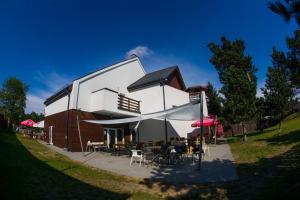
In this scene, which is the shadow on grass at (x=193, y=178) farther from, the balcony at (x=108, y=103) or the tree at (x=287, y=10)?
the balcony at (x=108, y=103)

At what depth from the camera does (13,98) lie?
63.6 m

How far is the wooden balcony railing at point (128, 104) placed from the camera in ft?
74.6

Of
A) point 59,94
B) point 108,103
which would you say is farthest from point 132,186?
point 59,94

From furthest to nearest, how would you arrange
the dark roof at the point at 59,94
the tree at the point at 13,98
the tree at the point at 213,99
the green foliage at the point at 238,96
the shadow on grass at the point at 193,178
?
the tree at the point at 13,98
the tree at the point at 213,99
the green foliage at the point at 238,96
the dark roof at the point at 59,94
the shadow on grass at the point at 193,178

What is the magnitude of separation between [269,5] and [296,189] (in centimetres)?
476

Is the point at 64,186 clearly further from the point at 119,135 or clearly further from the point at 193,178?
the point at 119,135

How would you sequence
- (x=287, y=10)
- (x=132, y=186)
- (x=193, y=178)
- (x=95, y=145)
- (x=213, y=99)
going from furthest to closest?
1. (x=213, y=99)
2. (x=95, y=145)
3. (x=193, y=178)
4. (x=132, y=186)
5. (x=287, y=10)

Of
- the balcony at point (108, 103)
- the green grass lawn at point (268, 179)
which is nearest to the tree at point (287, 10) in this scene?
the green grass lawn at point (268, 179)

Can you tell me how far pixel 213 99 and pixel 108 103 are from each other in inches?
757

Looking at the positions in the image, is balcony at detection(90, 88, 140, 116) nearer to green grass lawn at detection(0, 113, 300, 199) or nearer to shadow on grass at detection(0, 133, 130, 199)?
green grass lawn at detection(0, 113, 300, 199)

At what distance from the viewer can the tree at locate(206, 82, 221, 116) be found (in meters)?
35.4

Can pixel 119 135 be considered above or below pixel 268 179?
above

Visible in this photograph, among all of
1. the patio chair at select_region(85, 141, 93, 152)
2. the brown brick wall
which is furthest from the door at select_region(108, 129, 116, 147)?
the patio chair at select_region(85, 141, 93, 152)

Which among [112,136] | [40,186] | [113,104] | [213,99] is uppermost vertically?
[213,99]
